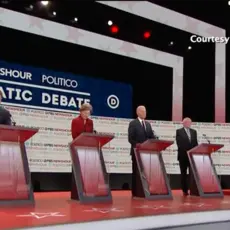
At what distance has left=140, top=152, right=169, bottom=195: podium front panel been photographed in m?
6.09

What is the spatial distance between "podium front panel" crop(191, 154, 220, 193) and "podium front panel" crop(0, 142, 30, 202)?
324 centimetres

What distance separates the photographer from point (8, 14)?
24.3ft

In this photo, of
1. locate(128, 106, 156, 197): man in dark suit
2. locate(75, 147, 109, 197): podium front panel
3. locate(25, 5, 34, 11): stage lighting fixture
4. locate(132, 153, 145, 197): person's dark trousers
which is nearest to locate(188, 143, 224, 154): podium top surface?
locate(128, 106, 156, 197): man in dark suit

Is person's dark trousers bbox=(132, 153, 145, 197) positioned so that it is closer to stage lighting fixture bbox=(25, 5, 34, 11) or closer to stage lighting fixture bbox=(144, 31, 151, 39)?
stage lighting fixture bbox=(25, 5, 34, 11)

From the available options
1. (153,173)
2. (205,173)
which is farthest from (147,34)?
(153,173)

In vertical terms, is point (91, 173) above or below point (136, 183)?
above

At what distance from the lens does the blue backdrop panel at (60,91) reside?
291 inches

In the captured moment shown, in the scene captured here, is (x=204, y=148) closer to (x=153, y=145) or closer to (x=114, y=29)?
(x=153, y=145)

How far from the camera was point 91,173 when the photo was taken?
5.33 m

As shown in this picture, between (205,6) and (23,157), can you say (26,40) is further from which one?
(205,6)

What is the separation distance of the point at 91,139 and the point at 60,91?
119 inches

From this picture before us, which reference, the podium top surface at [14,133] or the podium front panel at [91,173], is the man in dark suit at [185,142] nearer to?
the podium front panel at [91,173]

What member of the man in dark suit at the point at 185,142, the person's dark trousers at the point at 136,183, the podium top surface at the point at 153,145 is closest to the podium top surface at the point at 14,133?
the podium top surface at the point at 153,145

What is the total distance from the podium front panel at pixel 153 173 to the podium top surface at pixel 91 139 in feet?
3.10
